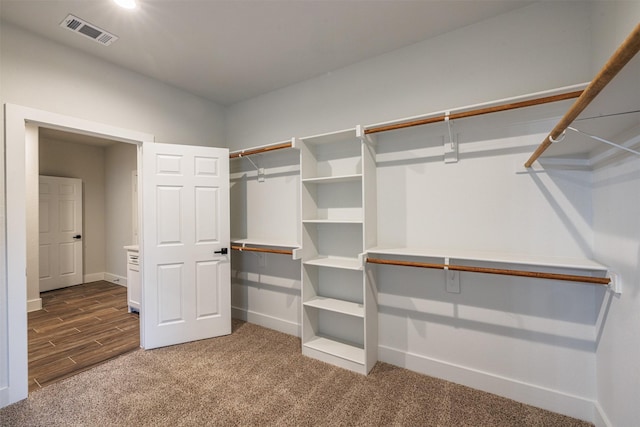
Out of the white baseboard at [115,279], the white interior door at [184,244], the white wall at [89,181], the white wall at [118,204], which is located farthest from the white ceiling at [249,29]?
the white baseboard at [115,279]

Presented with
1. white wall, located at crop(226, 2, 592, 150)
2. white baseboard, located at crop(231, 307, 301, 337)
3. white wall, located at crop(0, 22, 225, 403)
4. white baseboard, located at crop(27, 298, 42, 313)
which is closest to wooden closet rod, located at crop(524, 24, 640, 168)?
white wall, located at crop(226, 2, 592, 150)

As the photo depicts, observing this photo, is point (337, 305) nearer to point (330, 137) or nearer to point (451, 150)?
Result: point (330, 137)

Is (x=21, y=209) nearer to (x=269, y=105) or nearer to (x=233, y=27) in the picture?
(x=233, y=27)

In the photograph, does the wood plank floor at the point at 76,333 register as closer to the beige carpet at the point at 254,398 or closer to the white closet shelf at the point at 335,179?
the beige carpet at the point at 254,398

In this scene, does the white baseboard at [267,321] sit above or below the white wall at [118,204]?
below

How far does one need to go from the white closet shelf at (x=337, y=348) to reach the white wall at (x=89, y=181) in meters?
5.36

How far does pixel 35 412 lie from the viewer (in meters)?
1.88

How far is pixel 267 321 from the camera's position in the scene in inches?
127

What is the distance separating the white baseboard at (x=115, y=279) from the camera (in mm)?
5293

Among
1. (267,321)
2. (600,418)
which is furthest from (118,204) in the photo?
(600,418)

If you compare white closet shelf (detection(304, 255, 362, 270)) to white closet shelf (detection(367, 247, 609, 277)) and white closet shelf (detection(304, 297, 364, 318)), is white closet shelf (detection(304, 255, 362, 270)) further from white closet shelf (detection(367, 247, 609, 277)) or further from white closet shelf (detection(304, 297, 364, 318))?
white closet shelf (detection(304, 297, 364, 318))

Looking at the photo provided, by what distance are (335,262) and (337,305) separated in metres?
0.39

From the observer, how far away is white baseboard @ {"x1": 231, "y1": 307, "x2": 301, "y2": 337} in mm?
3036

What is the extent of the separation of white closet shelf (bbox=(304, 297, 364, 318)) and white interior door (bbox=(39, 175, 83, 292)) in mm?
5186
